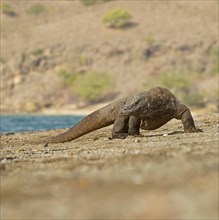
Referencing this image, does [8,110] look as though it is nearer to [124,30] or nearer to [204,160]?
[124,30]

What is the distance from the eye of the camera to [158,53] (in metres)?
107

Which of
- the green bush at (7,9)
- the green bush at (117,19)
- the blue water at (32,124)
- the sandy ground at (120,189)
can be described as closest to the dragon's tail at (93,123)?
the sandy ground at (120,189)

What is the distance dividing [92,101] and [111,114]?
3374 inches

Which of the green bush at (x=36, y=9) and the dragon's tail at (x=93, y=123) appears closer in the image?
the dragon's tail at (x=93, y=123)

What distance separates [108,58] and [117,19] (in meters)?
12.4

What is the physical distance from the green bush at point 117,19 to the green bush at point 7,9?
75.2 feet

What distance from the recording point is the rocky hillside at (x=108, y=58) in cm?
10094

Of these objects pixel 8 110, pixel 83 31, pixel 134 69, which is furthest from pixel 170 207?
pixel 83 31

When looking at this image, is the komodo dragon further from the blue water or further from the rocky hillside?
the rocky hillside

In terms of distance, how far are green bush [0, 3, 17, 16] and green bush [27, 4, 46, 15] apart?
12.1 ft

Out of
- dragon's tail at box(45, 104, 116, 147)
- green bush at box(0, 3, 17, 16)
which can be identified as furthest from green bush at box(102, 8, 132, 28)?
dragon's tail at box(45, 104, 116, 147)

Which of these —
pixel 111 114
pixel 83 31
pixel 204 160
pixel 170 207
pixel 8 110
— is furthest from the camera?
pixel 83 31

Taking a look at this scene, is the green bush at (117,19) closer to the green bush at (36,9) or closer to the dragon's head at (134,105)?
the green bush at (36,9)

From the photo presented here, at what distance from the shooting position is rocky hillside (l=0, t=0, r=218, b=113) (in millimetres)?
100938
